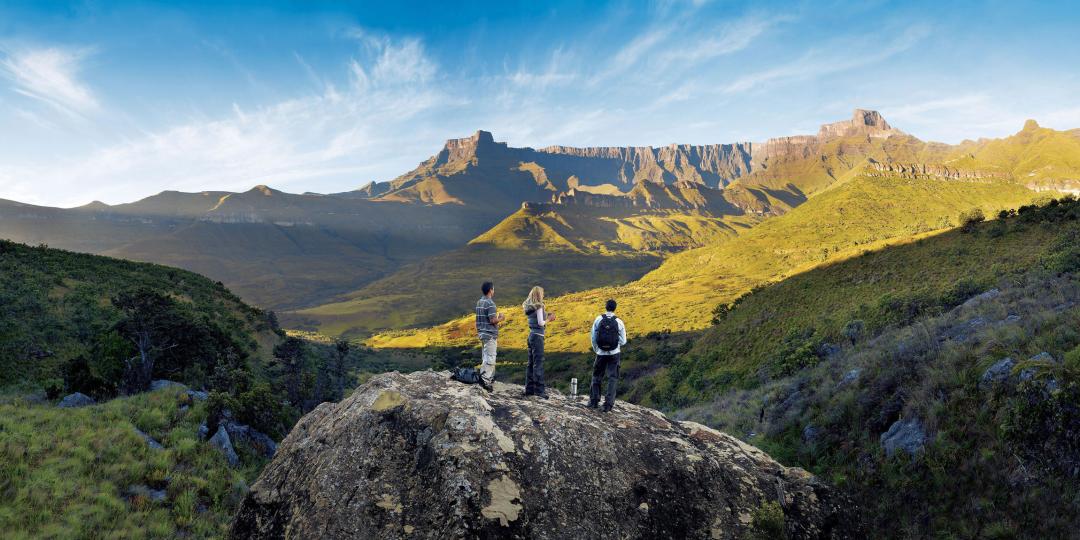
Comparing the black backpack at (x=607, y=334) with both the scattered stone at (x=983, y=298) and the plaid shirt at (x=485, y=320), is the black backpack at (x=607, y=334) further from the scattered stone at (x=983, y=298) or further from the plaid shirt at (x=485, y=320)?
the scattered stone at (x=983, y=298)

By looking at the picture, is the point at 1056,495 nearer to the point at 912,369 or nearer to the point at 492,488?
the point at 912,369

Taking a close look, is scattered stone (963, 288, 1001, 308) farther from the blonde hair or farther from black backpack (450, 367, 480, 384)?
black backpack (450, 367, 480, 384)

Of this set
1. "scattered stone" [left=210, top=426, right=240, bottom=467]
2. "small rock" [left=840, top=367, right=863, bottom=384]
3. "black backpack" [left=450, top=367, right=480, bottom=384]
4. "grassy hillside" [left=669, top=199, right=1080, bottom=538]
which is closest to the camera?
"grassy hillside" [left=669, top=199, right=1080, bottom=538]

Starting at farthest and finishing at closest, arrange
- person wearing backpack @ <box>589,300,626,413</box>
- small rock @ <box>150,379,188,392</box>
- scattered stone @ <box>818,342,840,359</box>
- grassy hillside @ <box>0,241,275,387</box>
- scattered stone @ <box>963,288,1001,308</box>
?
scattered stone @ <box>818,342,840,359</box>, grassy hillside @ <box>0,241,275,387</box>, small rock @ <box>150,379,188,392</box>, scattered stone @ <box>963,288,1001,308</box>, person wearing backpack @ <box>589,300,626,413</box>

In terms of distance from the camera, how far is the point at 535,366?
10.4 m

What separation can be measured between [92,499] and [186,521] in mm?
1915

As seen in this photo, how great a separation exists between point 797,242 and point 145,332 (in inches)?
5814

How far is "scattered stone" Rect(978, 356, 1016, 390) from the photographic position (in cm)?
858

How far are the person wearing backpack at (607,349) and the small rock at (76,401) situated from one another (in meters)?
17.0

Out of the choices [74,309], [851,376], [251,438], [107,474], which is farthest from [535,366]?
[74,309]

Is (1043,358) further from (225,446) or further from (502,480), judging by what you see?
(225,446)

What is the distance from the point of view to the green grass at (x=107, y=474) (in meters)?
8.55

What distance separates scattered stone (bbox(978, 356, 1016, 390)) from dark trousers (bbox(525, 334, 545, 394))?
935cm

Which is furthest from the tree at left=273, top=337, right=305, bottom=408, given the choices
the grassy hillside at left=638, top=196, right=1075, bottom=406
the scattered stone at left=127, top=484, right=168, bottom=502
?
the grassy hillside at left=638, top=196, right=1075, bottom=406
